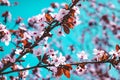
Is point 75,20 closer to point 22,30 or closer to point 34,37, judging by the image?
point 34,37

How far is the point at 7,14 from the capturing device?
215 inches

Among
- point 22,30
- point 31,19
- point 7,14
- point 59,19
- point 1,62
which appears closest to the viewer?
point 59,19

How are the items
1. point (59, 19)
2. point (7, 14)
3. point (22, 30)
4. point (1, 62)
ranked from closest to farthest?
point (59, 19) < point (1, 62) < point (22, 30) < point (7, 14)

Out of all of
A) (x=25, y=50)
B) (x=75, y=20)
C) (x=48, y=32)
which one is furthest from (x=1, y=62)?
(x=75, y=20)

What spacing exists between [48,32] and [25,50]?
→ 0.45 m

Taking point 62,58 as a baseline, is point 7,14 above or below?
above

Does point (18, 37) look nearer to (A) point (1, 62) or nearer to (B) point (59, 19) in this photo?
(A) point (1, 62)

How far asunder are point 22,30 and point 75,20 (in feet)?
3.69

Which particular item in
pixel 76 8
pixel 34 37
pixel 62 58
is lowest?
pixel 62 58

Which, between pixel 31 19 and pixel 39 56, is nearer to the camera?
pixel 39 56

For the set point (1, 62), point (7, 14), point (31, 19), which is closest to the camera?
point (1, 62)

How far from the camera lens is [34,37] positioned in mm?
4305

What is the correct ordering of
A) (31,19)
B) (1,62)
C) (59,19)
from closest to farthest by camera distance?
1. (59,19)
2. (1,62)
3. (31,19)

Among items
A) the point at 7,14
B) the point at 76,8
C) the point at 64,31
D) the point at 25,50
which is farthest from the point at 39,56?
the point at 7,14
